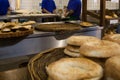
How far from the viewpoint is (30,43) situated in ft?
6.63

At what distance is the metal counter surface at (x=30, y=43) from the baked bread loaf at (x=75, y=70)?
3.83 ft

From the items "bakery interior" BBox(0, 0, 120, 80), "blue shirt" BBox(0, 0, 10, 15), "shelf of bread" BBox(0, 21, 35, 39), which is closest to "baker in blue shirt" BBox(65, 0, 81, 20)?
"bakery interior" BBox(0, 0, 120, 80)

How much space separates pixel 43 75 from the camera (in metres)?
0.88

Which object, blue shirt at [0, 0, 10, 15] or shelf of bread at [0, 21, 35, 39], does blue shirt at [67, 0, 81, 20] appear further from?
shelf of bread at [0, 21, 35, 39]

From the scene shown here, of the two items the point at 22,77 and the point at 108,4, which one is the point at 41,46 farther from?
the point at 108,4

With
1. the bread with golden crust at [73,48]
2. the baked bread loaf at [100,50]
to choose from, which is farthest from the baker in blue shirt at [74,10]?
the baked bread loaf at [100,50]

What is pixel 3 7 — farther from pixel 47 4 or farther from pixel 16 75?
pixel 16 75

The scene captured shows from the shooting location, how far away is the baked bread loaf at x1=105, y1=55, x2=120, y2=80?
73cm

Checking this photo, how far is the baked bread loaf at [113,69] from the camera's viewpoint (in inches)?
28.9

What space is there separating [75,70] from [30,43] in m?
1.32

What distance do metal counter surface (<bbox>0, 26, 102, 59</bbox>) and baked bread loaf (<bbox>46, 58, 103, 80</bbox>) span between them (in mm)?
1168

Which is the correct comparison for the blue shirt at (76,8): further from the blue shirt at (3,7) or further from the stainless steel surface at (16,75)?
the stainless steel surface at (16,75)

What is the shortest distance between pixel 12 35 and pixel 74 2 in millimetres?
2985

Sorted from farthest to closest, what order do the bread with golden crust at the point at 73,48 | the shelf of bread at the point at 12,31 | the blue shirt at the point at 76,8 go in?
1. the blue shirt at the point at 76,8
2. the shelf of bread at the point at 12,31
3. the bread with golden crust at the point at 73,48
